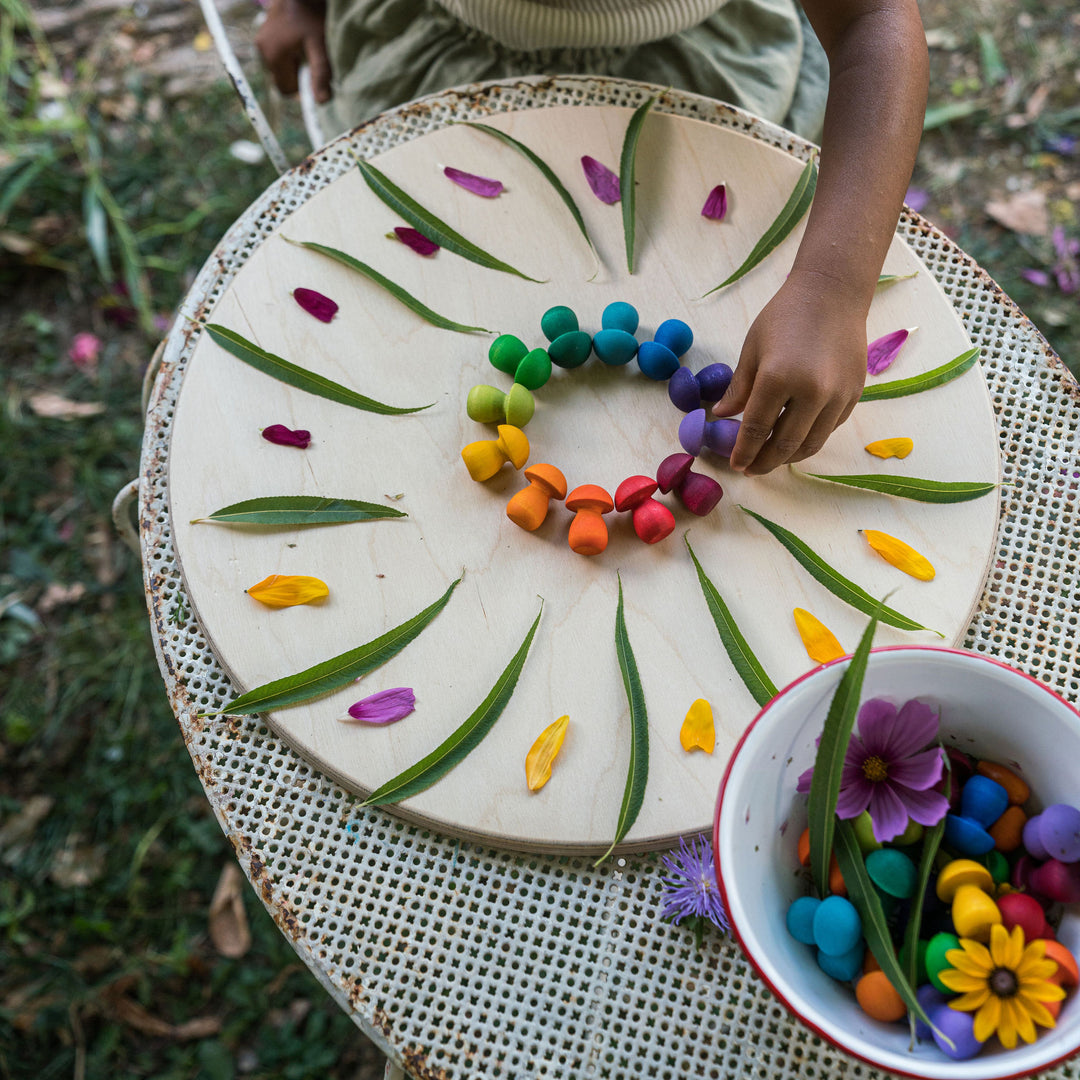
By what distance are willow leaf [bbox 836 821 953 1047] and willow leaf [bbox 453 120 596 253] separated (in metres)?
0.53

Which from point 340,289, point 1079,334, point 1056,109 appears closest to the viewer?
point 340,289

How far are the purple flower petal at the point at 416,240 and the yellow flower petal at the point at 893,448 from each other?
41 centimetres

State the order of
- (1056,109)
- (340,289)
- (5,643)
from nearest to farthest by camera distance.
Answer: (340,289) < (5,643) < (1056,109)

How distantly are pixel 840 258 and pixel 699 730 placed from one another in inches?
14.6

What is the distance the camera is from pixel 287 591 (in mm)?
688

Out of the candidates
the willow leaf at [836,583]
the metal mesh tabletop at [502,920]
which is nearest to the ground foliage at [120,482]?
the metal mesh tabletop at [502,920]

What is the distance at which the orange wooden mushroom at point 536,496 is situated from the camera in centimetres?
69

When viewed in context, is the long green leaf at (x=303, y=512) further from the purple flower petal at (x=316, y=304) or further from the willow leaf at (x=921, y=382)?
the willow leaf at (x=921, y=382)

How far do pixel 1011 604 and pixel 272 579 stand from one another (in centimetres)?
55

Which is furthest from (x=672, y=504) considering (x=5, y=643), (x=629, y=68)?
(x=5, y=643)

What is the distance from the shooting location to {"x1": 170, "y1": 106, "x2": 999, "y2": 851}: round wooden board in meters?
0.64

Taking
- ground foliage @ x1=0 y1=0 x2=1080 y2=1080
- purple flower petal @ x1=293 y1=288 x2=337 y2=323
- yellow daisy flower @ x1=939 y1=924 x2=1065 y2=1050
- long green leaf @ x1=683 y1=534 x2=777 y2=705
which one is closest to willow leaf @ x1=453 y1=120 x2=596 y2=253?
purple flower petal @ x1=293 y1=288 x2=337 y2=323

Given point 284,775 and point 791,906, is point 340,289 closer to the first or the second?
point 284,775

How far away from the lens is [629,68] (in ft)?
3.29
